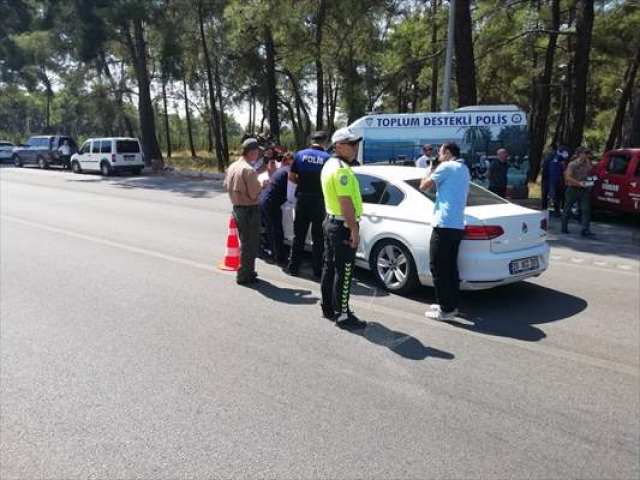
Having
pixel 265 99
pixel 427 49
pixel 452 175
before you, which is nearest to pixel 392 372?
pixel 452 175

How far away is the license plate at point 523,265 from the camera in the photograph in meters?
5.80

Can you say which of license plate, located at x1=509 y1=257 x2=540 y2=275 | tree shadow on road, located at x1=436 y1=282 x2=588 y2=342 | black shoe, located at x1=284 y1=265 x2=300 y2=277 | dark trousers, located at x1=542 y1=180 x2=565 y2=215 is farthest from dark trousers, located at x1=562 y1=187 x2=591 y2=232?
black shoe, located at x1=284 y1=265 x2=300 y2=277

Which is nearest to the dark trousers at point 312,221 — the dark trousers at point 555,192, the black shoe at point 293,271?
the black shoe at point 293,271

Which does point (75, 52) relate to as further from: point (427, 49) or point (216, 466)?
point (216, 466)

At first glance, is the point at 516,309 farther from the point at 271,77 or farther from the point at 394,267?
the point at 271,77

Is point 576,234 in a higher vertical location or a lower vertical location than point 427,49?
lower

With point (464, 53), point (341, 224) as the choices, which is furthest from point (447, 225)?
point (464, 53)

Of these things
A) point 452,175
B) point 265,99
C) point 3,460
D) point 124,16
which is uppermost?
point 124,16

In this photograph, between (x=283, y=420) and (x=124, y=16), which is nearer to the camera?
(x=283, y=420)

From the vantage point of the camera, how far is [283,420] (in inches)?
140

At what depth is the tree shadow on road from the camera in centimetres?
528

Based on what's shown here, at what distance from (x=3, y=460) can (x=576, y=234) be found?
35.6 ft

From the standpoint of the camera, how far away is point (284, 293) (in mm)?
6430

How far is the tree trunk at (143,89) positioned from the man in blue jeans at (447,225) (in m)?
24.5
